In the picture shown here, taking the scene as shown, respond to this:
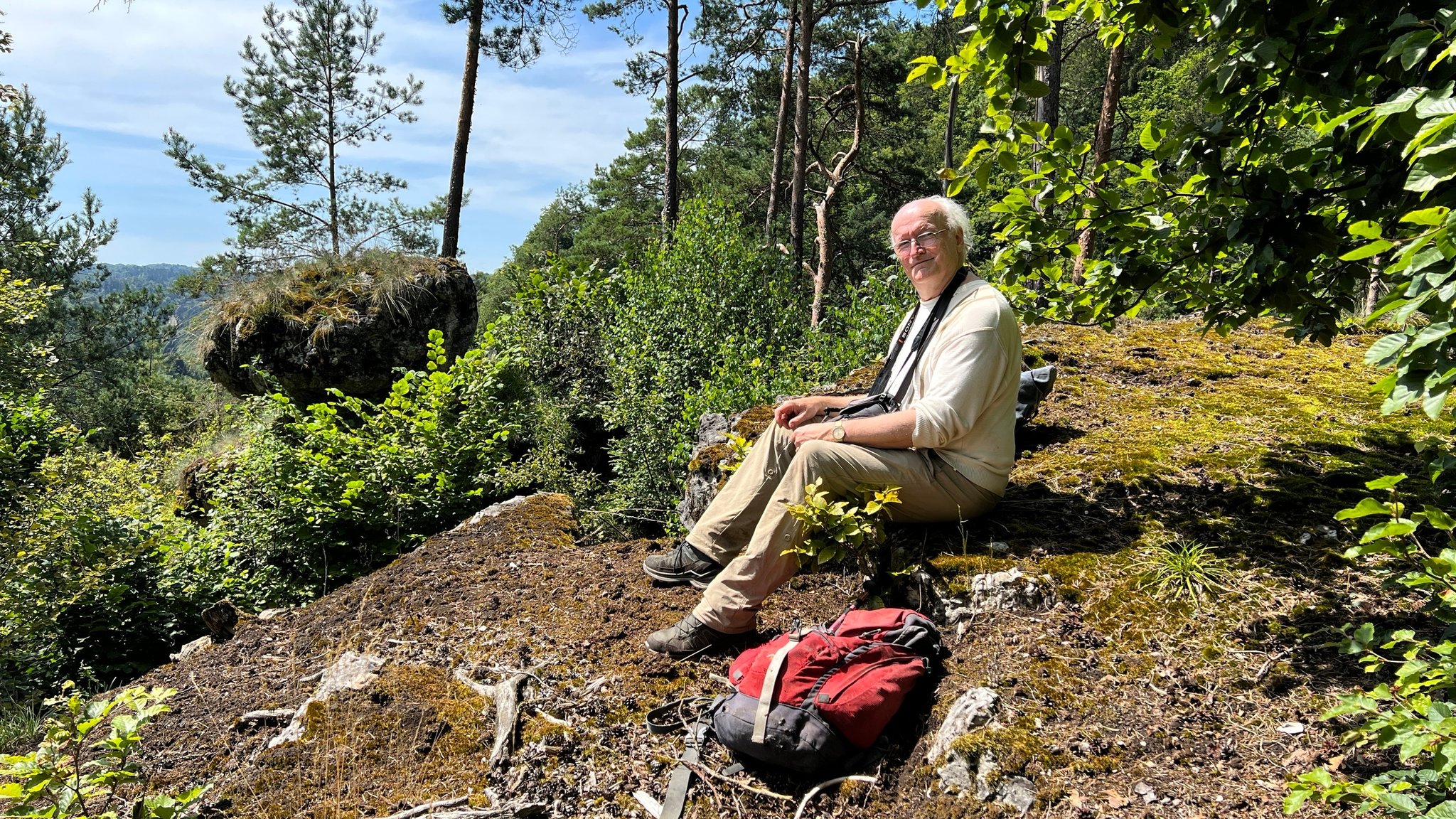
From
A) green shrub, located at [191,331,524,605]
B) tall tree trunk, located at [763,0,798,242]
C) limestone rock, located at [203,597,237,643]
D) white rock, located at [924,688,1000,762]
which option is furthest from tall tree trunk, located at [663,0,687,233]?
white rock, located at [924,688,1000,762]

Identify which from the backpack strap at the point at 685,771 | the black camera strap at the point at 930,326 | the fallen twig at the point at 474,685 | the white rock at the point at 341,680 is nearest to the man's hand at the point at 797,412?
the black camera strap at the point at 930,326

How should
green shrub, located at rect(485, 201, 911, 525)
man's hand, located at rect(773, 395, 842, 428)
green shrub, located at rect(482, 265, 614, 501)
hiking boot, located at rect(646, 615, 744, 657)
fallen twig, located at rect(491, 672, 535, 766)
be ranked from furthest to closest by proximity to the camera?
1. green shrub, located at rect(482, 265, 614, 501)
2. green shrub, located at rect(485, 201, 911, 525)
3. man's hand, located at rect(773, 395, 842, 428)
4. hiking boot, located at rect(646, 615, 744, 657)
5. fallen twig, located at rect(491, 672, 535, 766)

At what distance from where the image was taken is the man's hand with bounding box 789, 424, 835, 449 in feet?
9.82

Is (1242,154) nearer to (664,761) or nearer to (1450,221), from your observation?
(1450,221)

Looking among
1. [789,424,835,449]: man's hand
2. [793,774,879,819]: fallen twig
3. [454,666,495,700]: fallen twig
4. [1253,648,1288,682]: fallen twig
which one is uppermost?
[789,424,835,449]: man's hand

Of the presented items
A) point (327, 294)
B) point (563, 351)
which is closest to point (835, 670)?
point (563, 351)

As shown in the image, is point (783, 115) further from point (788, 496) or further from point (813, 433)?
point (788, 496)

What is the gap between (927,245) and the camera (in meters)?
3.14

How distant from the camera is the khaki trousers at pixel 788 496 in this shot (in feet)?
9.59

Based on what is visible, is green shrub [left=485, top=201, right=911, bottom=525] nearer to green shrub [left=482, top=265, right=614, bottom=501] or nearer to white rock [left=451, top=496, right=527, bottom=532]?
green shrub [left=482, top=265, right=614, bottom=501]

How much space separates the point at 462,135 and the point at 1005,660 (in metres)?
14.1

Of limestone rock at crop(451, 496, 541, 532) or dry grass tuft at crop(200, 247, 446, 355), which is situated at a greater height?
dry grass tuft at crop(200, 247, 446, 355)

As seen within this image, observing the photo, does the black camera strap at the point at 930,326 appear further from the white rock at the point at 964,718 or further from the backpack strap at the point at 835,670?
the white rock at the point at 964,718

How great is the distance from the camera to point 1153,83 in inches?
819
